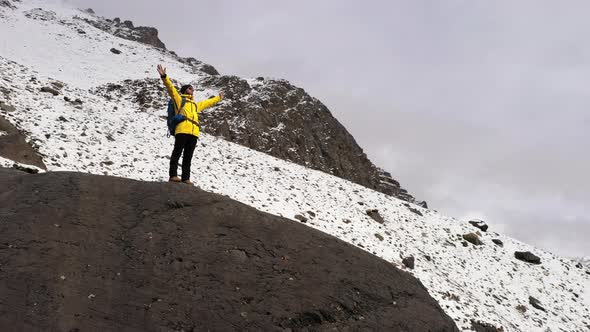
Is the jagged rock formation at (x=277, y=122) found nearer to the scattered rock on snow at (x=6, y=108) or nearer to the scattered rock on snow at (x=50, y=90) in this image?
the scattered rock on snow at (x=50, y=90)

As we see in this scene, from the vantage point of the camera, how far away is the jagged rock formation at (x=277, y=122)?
33688 mm

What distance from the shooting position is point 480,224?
2400 centimetres

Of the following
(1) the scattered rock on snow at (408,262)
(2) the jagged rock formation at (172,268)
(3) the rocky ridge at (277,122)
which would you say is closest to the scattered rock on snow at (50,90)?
(3) the rocky ridge at (277,122)

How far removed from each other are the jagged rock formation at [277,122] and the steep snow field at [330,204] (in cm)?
1116

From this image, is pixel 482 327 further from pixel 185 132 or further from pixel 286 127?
pixel 286 127

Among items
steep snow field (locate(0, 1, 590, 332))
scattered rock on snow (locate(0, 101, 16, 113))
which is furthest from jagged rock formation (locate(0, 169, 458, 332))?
scattered rock on snow (locate(0, 101, 16, 113))

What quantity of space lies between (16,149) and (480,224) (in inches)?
857

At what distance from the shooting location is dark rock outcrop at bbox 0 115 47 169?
11309mm

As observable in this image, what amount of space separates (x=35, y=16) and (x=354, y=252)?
63.5m

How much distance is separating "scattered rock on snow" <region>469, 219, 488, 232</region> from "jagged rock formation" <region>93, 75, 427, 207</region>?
14.4 m

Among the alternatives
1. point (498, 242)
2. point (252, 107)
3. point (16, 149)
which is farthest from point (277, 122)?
point (16, 149)

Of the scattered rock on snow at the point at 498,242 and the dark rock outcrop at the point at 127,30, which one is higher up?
the dark rock outcrop at the point at 127,30

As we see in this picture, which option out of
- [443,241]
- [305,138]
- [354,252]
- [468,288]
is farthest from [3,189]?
[305,138]

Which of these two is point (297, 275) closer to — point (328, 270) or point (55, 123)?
point (328, 270)
